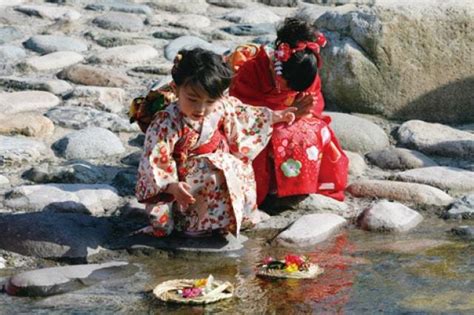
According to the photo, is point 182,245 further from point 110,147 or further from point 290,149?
point 110,147

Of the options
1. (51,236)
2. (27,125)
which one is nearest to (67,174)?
(27,125)

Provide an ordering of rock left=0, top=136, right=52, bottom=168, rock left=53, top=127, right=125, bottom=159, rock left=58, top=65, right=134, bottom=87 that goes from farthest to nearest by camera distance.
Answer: rock left=58, top=65, right=134, bottom=87 < rock left=53, top=127, right=125, bottom=159 < rock left=0, top=136, right=52, bottom=168

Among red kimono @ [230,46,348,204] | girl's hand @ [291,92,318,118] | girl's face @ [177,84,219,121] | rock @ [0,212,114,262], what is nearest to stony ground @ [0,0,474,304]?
rock @ [0,212,114,262]

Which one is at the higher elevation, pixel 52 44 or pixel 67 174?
pixel 52 44

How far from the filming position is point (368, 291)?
430 centimetres

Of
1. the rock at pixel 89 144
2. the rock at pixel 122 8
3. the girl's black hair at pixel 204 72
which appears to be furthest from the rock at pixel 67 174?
the rock at pixel 122 8

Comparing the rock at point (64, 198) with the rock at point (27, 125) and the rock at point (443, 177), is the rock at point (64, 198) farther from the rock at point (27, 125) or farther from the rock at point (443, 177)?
the rock at point (443, 177)

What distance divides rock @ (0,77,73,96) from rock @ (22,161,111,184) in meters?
1.35

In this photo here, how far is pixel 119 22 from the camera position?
880cm

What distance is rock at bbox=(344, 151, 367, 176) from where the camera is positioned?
6232mm

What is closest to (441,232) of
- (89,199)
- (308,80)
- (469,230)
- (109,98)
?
(469,230)

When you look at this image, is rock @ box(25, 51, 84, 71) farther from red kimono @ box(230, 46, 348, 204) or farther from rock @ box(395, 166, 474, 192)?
rock @ box(395, 166, 474, 192)

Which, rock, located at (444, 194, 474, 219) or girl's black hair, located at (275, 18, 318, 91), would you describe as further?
rock, located at (444, 194, 474, 219)

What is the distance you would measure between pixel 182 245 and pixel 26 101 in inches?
90.0
